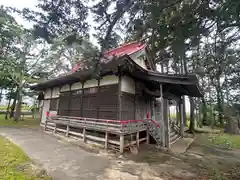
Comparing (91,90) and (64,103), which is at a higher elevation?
(91,90)

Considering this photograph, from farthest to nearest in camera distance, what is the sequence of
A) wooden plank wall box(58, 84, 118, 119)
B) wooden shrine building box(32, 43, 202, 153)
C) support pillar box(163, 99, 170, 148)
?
wooden plank wall box(58, 84, 118, 119) < support pillar box(163, 99, 170, 148) < wooden shrine building box(32, 43, 202, 153)

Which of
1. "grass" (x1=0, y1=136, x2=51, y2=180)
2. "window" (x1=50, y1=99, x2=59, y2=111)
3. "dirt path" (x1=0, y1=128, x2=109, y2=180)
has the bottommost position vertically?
"dirt path" (x1=0, y1=128, x2=109, y2=180)

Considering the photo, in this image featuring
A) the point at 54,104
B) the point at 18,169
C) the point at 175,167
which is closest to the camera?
the point at 18,169

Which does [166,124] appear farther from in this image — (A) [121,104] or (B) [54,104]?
(B) [54,104]

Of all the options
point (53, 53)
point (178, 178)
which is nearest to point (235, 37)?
point (178, 178)

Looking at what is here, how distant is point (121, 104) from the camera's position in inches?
263

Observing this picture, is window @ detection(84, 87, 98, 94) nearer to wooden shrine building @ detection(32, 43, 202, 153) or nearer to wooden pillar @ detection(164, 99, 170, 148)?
wooden shrine building @ detection(32, 43, 202, 153)

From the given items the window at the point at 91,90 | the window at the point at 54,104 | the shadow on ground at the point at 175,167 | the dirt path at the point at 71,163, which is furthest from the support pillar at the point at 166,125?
the window at the point at 54,104

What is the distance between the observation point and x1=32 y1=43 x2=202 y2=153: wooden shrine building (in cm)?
607

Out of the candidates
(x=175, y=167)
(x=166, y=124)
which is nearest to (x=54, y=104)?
(x=166, y=124)

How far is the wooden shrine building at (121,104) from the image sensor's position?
→ 19.9ft

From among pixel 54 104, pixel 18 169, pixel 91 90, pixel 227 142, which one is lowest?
pixel 227 142

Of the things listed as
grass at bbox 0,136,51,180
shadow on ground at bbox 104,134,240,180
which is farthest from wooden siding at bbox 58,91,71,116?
shadow on ground at bbox 104,134,240,180

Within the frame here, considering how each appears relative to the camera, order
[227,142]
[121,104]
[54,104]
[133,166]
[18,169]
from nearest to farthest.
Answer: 1. [18,169]
2. [133,166]
3. [121,104]
4. [227,142]
5. [54,104]
